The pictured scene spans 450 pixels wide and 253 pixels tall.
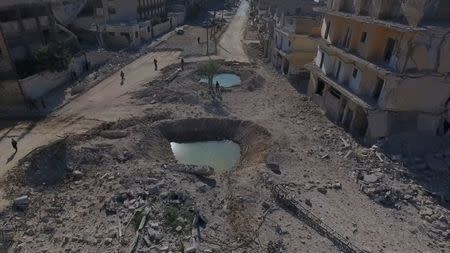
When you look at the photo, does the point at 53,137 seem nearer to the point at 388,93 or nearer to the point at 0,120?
the point at 0,120

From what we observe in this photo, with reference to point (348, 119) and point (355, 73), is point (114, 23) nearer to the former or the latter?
point (355, 73)

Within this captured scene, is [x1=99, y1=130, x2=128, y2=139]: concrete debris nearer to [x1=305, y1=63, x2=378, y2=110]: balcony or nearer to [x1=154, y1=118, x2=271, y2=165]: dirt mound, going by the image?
[x1=154, y1=118, x2=271, y2=165]: dirt mound

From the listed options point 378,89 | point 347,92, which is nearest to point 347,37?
point 347,92

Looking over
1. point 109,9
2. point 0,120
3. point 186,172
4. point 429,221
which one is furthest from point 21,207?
point 109,9

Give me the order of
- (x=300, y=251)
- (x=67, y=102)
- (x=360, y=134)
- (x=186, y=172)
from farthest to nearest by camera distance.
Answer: (x=67, y=102)
(x=360, y=134)
(x=186, y=172)
(x=300, y=251)

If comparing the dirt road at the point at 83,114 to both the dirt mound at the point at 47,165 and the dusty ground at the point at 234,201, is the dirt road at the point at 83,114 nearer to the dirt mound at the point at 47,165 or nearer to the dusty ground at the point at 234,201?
the dirt mound at the point at 47,165

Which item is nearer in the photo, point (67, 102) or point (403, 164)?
point (403, 164)

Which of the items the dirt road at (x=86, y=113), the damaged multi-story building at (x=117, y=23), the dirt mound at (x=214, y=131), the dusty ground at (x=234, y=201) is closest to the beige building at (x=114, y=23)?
the damaged multi-story building at (x=117, y=23)
